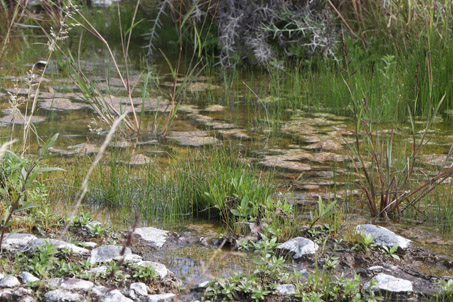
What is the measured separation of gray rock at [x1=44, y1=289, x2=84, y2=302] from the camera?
2.07 m

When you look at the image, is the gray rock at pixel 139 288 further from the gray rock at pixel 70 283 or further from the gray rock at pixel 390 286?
the gray rock at pixel 390 286

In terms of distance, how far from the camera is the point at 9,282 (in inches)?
83.4

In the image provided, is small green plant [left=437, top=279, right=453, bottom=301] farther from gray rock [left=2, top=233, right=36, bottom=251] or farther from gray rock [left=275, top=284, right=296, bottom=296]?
gray rock [left=2, top=233, right=36, bottom=251]

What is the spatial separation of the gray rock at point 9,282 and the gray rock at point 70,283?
11cm

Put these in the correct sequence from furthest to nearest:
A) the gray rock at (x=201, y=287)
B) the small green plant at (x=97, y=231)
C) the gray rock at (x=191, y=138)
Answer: the gray rock at (x=191, y=138), the small green plant at (x=97, y=231), the gray rock at (x=201, y=287)

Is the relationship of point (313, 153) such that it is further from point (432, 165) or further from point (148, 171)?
point (148, 171)

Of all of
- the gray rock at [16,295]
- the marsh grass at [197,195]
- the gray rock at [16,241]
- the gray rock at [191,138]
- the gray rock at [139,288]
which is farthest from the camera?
the gray rock at [191,138]

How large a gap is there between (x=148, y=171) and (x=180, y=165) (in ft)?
1.46

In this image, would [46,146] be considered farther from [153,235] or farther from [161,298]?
[161,298]

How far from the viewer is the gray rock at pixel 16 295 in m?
2.07

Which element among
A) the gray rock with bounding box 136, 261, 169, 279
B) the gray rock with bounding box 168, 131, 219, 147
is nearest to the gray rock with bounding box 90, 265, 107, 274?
the gray rock with bounding box 136, 261, 169, 279

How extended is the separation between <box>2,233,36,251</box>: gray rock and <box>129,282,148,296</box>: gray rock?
1.87ft

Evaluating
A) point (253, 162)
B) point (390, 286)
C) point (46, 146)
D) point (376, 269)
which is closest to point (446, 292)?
point (390, 286)

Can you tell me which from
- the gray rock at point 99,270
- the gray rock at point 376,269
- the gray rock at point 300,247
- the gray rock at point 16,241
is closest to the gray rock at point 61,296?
the gray rock at point 99,270
